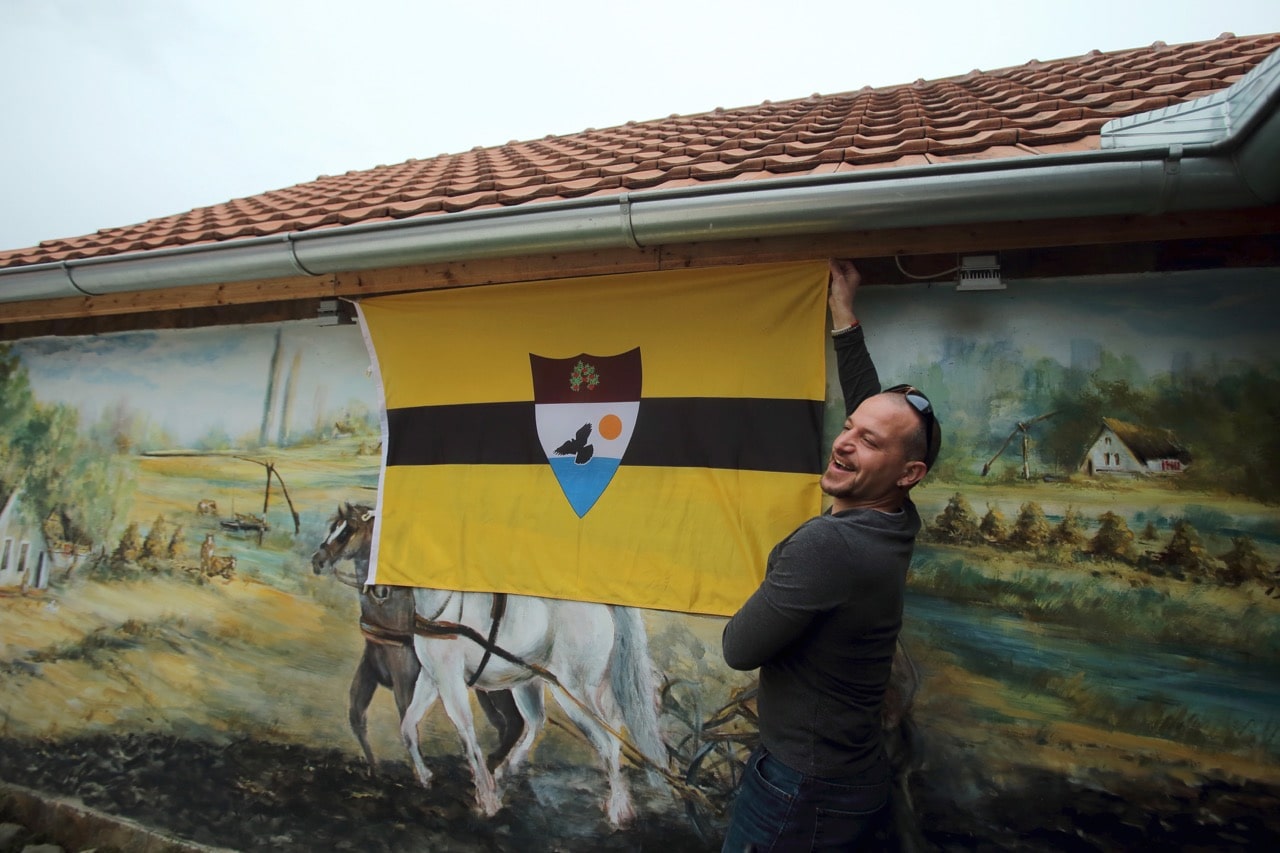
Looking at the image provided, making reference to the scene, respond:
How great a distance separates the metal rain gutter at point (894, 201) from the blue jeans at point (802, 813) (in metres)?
1.78

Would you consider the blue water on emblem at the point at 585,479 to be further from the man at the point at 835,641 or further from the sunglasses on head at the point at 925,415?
the sunglasses on head at the point at 925,415

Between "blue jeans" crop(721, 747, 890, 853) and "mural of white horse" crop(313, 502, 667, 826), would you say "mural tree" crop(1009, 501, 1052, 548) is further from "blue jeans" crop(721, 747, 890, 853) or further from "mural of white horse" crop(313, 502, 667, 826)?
"mural of white horse" crop(313, 502, 667, 826)

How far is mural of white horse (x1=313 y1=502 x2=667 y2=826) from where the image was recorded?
3111 mm

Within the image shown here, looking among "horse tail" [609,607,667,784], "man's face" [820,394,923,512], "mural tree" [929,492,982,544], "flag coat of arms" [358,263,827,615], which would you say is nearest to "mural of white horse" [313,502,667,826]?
"horse tail" [609,607,667,784]

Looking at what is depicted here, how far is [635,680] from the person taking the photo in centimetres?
312

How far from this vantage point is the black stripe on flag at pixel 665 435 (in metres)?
2.81

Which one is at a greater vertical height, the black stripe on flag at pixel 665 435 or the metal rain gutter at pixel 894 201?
the metal rain gutter at pixel 894 201

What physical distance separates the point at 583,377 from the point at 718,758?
69.4 inches

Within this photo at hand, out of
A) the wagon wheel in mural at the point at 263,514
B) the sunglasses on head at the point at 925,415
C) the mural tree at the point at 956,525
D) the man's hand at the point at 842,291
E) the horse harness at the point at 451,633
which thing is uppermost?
the man's hand at the point at 842,291

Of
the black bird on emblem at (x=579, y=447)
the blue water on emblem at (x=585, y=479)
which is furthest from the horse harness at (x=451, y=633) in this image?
the black bird on emblem at (x=579, y=447)

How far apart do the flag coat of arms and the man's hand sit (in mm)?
74

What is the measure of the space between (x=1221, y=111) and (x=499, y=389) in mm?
2842

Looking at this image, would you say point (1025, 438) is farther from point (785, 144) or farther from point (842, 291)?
point (785, 144)

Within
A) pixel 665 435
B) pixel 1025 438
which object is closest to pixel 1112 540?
pixel 1025 438
